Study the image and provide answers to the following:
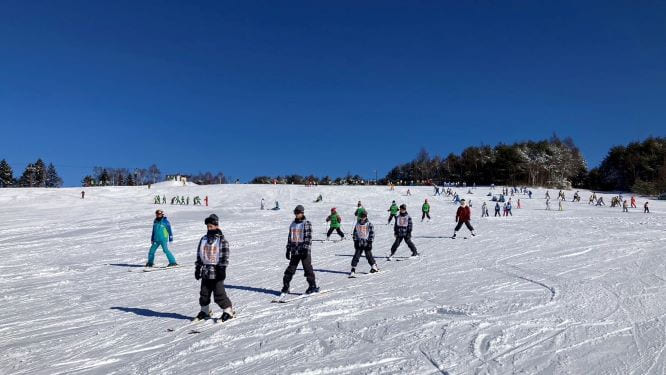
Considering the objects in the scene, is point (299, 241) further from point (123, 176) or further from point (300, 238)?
point (123, 176)

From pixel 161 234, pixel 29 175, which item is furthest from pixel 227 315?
pixel 29 175

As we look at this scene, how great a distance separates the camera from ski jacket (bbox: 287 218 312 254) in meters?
8.56

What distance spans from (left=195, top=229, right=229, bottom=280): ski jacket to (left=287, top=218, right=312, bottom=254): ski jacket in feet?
5.73

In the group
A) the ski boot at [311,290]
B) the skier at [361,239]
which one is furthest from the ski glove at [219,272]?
the skier at [361,239]

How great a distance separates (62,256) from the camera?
16.7 metres

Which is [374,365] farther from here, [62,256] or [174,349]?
[62,256]

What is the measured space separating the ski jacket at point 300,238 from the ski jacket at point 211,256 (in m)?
1.75

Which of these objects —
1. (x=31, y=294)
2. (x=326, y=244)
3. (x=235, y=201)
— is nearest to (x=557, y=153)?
(x=235, y=201)

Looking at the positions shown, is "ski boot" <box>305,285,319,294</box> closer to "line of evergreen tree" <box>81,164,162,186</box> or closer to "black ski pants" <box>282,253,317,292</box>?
"black ski pants" <box>282,253,317,292</box>

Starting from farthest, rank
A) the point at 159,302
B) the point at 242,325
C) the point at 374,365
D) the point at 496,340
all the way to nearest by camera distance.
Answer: the point at 159,302
the point at 242,325
the point at 496,340
the point at 374,365

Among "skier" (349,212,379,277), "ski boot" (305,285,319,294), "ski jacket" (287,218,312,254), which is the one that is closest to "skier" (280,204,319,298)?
"ski jacket" (287,218,312,254)

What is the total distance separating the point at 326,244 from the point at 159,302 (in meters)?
10.1

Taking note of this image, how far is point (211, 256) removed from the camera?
7012 mm

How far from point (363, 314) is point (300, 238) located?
1935mm
